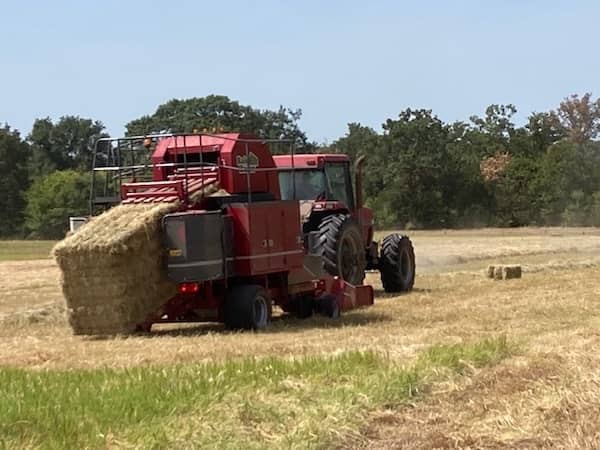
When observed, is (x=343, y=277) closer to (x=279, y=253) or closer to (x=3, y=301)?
(x=279, y=253)

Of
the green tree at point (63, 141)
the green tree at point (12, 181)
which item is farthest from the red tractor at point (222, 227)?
the green tree at point (63, 141)

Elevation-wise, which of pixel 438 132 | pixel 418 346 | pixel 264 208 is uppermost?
pixel 438 132

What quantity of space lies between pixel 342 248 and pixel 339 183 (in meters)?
1.72

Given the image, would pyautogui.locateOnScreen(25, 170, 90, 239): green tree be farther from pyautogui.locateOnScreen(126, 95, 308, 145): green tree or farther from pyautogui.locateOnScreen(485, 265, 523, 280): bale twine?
pyautogui.locateOnScreen(485, 265, 523, 280): bale twine

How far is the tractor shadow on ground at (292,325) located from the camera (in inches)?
599

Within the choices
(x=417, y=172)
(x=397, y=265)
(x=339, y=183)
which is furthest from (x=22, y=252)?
(x=339, y=183)

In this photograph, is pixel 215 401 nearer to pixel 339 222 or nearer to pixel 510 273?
pixel 339 222

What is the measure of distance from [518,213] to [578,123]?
109ft

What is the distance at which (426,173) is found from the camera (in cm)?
6775

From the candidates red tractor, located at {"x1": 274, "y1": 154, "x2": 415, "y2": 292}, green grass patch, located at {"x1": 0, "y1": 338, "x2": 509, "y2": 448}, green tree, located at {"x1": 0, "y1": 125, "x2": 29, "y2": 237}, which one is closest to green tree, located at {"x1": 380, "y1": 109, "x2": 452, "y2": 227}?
green tree, located at {"x1": 0, "y1": 125, "x2": 29, "y2": 237}

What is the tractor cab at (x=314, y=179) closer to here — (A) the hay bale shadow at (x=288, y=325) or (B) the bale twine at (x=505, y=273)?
(A) the hay bale shadow at (x=288, y=325)

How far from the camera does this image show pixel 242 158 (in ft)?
53.0

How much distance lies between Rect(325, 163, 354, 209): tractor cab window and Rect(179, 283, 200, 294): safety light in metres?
5.58

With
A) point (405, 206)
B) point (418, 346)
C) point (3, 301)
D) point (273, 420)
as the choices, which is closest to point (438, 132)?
point (405, 206)
